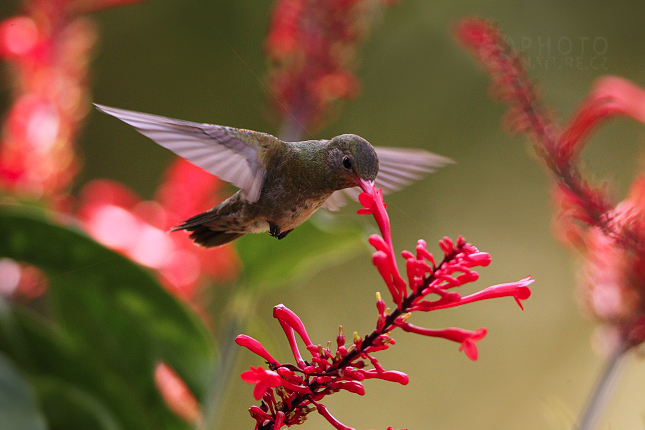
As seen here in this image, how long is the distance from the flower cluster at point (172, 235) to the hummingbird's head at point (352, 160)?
0.54 meters

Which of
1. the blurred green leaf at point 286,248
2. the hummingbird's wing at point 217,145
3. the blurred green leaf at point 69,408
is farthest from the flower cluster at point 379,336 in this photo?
the blurred green leaf at point 69,408

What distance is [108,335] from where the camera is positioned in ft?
2.58

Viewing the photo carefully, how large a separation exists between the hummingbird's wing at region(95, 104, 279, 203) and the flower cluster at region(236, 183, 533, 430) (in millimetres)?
129

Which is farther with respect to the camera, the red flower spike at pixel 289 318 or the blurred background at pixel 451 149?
the blurred background at pixel 451 149

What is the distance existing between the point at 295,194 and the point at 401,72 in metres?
1.51

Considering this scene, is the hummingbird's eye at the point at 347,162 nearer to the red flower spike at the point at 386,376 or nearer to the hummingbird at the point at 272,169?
the hummingbird at the point at 272,169

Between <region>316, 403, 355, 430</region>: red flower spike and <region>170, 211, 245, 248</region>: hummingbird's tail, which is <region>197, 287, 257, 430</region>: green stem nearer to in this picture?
<region>170, 211, 245, 248</region>: hummingbird's tail

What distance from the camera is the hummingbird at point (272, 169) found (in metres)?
0.36


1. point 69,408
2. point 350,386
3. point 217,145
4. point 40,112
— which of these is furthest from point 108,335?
point 350,386

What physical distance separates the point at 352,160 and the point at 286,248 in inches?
13.1

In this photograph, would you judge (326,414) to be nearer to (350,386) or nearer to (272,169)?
(350,386)

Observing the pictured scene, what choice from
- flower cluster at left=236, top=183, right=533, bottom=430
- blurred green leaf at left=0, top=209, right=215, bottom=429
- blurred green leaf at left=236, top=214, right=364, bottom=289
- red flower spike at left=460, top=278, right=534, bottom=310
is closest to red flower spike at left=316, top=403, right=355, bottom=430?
flower cluster at left=236, top=183, right=533, bottom=430

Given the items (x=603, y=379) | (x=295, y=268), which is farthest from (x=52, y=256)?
(x=603, y=379)

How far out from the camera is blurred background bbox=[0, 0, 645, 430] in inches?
48.9
